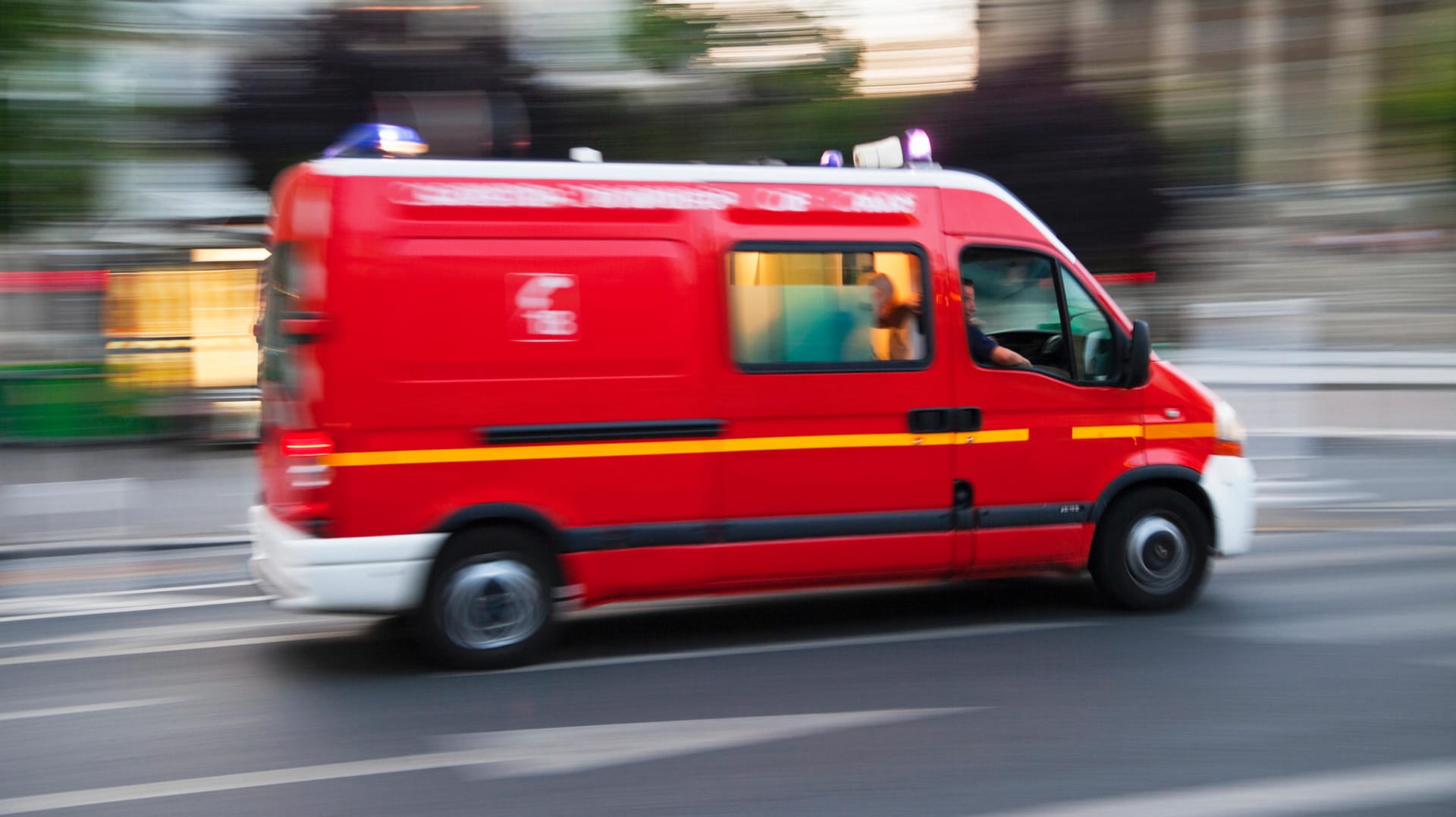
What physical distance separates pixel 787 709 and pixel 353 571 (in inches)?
75.0

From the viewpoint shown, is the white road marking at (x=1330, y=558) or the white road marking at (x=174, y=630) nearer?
the white road marking at (x=174, y=630)

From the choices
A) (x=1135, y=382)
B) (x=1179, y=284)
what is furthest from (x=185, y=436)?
(x=1179, y=284)

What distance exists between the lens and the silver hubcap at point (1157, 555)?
7.09 meters

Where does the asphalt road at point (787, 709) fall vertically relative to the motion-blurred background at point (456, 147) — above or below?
below

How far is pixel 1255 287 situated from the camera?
38844mm

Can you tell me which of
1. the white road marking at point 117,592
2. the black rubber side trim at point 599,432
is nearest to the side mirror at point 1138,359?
the black rubber side trim at point 599,432

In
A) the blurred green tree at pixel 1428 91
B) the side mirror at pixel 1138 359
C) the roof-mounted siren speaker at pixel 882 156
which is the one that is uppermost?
the blurred green tree at pixel 1428 91

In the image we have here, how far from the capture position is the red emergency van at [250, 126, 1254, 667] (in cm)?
597

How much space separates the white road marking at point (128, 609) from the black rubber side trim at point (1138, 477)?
4.45 meters

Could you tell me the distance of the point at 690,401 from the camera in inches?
252

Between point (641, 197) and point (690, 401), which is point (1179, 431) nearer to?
point (690, 401)

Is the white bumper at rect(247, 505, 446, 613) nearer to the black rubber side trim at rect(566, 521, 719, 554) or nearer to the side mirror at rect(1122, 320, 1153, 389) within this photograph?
the black rubber side trim at rect(566, 521, 719, 554)

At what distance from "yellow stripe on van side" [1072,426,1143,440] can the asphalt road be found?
90 centimetres

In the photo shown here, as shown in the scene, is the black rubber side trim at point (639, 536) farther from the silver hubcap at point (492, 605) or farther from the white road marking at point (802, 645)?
the white road marking at point (802, 645)
